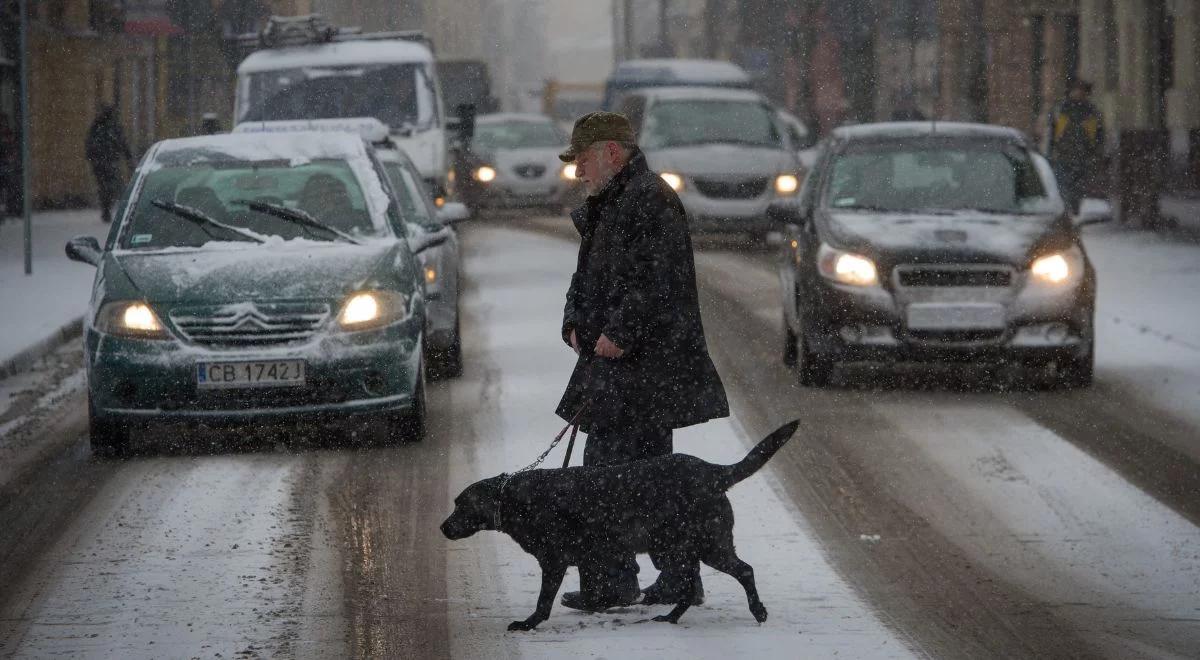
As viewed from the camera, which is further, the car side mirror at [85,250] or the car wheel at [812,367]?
the car wheel at [812,367]

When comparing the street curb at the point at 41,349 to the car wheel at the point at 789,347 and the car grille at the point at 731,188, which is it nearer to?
the car wheel at the point at 789,347

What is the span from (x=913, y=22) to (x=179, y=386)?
14777 mm

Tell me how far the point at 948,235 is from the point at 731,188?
11.5 metres

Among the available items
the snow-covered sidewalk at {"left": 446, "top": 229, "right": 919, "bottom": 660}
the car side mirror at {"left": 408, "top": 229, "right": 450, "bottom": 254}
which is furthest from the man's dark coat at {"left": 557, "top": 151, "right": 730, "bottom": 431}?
the car side mirror at {"left": 408, "top": 229, "right": 450, "bottom": 254}

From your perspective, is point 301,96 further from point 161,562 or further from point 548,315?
point 161,562

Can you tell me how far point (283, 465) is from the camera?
9.59m

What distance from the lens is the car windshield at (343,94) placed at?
21203 mm

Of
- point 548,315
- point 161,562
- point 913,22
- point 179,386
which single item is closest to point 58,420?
point 179,386

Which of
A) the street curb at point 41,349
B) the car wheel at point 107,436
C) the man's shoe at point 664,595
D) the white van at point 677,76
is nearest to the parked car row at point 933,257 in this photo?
the car wheel at point 107,436

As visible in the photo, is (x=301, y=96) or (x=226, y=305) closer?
(x=226, y=305)

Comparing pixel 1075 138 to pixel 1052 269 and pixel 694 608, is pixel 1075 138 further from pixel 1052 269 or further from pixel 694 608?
pixel 694 608

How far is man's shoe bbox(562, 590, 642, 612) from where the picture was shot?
634cm

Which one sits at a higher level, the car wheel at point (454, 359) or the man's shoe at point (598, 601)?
the man's shoe at point (598, 601)

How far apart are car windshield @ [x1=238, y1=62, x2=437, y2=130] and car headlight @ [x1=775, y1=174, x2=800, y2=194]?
419 centimetres
